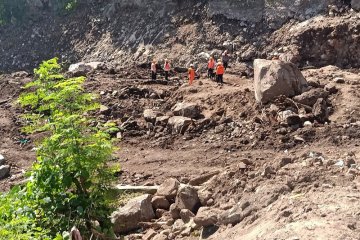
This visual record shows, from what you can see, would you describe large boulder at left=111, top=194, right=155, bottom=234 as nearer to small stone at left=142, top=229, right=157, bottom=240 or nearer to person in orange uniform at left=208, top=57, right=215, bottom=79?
small stone at left=142, top=229, right=157, bottom=240

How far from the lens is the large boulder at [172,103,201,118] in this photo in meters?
15.4

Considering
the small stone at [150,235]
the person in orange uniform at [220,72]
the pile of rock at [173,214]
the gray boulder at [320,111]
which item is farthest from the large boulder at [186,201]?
the person in orange uniform at [220,72]

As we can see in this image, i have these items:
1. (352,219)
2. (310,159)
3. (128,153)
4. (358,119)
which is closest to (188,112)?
(128,153)

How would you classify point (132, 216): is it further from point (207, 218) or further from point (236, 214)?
point (236, 214)

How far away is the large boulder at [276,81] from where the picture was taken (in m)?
14.4

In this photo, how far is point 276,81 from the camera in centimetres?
1441

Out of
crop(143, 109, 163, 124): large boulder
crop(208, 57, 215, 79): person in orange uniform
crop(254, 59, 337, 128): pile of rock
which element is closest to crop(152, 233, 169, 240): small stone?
crop(254, 59, 337, 128): pile of rock

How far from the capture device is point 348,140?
39.5ft

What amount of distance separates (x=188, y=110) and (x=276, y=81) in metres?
2.91

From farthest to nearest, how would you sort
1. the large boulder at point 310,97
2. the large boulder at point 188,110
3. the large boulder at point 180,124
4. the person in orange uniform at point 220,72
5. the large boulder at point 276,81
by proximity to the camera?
the person in orange uniform at point 220,72 < the large boulder at point 188,110 < the large boulder at point 180,124 < the large boulder at point 276,81 < the large boulder at point 310,97

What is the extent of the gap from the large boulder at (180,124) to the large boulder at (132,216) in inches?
198

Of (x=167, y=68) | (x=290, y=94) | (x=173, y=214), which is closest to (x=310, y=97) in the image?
(x=290, y=94)

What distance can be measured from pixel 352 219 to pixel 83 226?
4.30 m

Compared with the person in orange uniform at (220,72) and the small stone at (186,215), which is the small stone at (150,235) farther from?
the person in orange uniform at (220,72)
